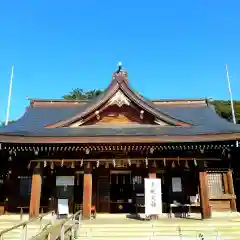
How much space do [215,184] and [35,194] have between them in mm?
10140

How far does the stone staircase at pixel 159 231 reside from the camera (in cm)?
1112

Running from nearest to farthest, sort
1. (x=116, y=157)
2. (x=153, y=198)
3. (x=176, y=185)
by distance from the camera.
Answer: (x=153, y=198) → (x=116, y=157) → (x=176, y=185)

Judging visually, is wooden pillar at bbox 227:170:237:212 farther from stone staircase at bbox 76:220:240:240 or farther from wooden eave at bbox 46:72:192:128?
stone staircase at bbox 76:220:240:240

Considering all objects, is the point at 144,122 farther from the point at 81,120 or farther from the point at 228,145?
the point at 228,145

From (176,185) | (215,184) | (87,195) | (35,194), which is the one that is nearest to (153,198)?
(87,195)

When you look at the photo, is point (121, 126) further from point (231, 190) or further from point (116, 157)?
point (231, 190)

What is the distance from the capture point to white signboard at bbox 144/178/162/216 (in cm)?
1315

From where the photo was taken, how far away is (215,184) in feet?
55.0

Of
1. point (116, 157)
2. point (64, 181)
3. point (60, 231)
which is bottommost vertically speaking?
point (60, 231)

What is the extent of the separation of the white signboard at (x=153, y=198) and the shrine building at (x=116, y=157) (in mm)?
928

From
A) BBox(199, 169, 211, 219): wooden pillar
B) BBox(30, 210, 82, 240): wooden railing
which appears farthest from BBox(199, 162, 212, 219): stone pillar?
BBox(30, 210, 82, 240): wooden railing

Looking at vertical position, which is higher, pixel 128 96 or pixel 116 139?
pixel 128 96

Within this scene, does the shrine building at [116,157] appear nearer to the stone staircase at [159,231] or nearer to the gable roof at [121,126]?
the gable roof at [121,126]

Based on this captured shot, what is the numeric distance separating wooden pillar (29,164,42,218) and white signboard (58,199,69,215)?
127cm
